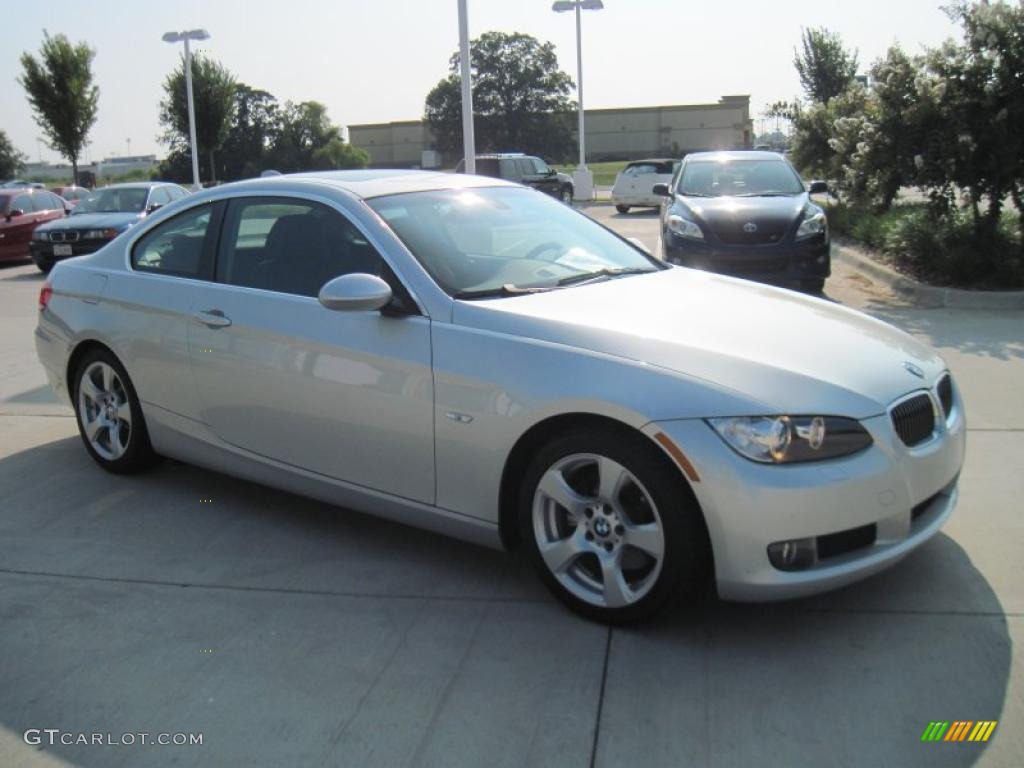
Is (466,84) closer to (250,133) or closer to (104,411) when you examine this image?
(104,411)

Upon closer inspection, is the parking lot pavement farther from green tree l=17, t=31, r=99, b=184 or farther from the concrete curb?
green tree l=17, t=31, r=99, b=184

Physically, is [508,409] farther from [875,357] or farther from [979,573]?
[979,573]

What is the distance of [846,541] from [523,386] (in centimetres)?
118

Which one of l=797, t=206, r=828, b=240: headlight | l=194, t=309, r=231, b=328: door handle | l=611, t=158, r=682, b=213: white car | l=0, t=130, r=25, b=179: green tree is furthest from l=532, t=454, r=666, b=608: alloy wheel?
l=0, t=130, r=25, b=179: green tree

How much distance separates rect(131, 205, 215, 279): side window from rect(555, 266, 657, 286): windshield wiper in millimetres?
1730

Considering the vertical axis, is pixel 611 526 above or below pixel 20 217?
below

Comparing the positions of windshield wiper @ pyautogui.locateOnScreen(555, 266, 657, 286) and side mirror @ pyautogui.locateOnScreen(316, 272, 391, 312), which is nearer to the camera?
side mirror @ pyautogui.locateOnScreen(316, 272, 391, 312)

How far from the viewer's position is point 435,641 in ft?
11.8

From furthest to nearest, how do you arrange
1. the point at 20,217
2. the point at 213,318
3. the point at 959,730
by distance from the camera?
the point at 20,217 < the point at 213,318 < the point at 959,730

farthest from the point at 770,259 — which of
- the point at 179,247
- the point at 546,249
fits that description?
the point at 179,247

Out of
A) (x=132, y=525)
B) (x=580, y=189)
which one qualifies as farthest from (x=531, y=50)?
(x=132, y=525)

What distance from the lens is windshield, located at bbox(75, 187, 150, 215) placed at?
17.4 meters

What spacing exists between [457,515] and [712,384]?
114 centimetres

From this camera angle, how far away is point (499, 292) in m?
4.07
